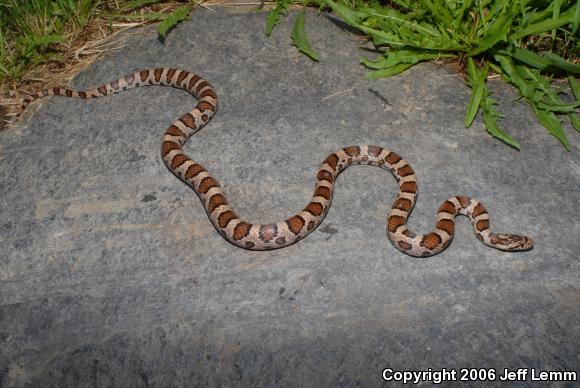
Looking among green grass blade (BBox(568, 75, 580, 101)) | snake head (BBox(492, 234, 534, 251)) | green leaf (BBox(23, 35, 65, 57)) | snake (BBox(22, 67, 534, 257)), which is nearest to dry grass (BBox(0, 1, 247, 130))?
green leaf (BBox(23, 35, 65, 57))

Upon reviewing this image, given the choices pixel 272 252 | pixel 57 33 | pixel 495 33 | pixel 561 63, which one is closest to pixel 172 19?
pixel 57 33

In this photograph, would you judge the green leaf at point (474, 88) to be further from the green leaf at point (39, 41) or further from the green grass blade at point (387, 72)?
the green leaf at point (39, 41)

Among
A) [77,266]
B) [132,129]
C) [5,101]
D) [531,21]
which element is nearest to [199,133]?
[132,129]

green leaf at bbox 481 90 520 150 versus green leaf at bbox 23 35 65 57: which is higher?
green leaf at bbox 23 35 65 57

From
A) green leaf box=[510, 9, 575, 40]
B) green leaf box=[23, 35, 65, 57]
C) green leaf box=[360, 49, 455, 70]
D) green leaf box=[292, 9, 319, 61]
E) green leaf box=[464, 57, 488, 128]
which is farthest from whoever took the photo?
green leaf box=[23, 35, 65, 57]

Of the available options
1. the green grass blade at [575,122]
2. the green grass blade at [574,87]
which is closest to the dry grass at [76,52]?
the green grass blade at [574,87]

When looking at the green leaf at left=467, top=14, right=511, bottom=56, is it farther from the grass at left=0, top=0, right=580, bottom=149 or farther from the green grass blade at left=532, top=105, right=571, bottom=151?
the green grass blade at left=532, top=105, right=571, bottom=151

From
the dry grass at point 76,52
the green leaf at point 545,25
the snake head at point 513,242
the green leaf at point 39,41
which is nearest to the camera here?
the snake head at point 513,242

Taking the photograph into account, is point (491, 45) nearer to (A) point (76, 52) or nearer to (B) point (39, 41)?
(A) point (76, 52)

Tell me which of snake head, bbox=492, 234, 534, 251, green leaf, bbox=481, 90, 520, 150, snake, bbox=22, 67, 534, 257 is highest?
green leaf, bbox=481, 90, 520, 150
